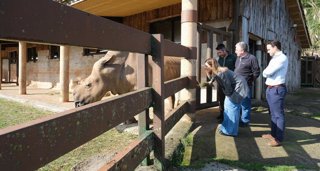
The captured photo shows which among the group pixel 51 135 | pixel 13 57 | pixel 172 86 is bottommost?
pixel 51 135

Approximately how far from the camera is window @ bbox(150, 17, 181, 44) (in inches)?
436

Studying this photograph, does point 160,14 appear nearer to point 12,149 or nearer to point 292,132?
point 292,132

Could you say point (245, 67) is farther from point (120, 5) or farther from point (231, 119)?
point (120, 5)

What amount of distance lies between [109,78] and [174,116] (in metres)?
2.24

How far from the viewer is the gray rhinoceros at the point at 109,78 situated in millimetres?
6406

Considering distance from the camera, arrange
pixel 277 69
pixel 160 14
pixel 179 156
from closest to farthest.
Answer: pixel 179 156, pixel 277 69, pixel 160 14

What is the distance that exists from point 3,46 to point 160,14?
12.3 meters

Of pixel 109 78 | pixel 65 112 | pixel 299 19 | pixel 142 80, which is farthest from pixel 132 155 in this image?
pixel 299 19

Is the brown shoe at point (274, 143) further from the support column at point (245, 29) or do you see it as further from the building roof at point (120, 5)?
the building roof at point (120, 5)

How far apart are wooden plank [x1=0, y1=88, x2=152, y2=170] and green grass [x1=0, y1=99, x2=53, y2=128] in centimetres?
505

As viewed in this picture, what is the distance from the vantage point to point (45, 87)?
15883 mm

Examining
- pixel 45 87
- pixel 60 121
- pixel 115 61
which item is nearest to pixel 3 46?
pixel 45 87

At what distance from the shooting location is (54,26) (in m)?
1.56

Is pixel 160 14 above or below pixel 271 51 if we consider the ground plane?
above
